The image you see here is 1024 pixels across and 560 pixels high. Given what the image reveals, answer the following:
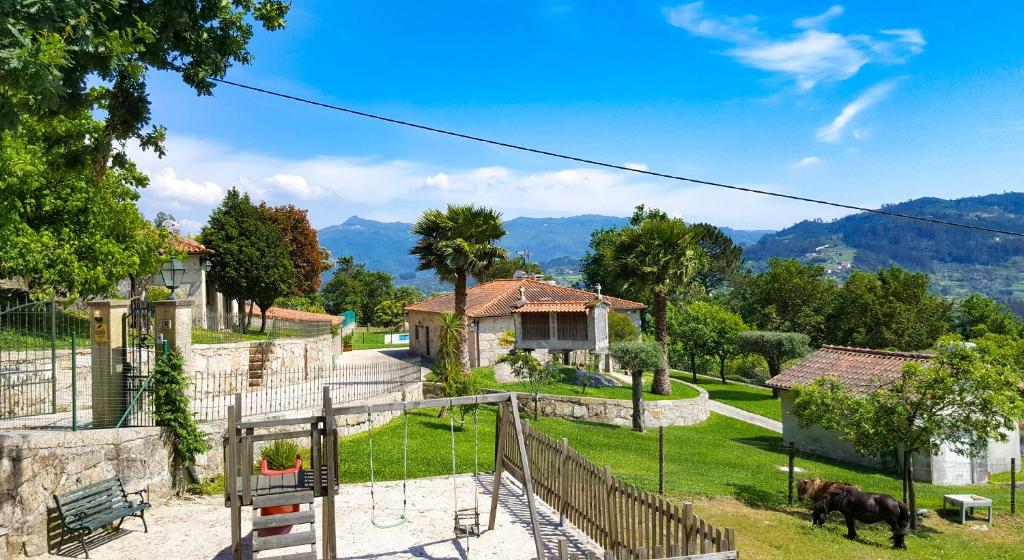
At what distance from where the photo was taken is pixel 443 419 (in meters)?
21.6

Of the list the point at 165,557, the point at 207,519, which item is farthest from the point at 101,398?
the point at 165,557

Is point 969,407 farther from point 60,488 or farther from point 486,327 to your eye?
point 486,327

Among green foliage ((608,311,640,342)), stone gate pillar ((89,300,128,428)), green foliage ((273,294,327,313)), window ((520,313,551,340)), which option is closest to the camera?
stone gate pillar ((89,300,128,428))

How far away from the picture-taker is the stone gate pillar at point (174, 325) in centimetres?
1287

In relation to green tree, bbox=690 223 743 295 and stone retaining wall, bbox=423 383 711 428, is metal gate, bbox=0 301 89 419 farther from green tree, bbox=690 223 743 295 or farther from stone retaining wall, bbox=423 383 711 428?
green tree, bbox=690 223 743 295

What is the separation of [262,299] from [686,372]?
3695 centimetres

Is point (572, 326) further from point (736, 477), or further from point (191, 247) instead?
point (191, 247)

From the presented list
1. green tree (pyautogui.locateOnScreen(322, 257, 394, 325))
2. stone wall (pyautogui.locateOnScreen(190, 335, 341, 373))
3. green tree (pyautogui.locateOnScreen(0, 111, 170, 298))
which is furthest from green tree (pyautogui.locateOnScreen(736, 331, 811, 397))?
green tree (pyautogui.locateOnScreen(322, 257, 394, 325))

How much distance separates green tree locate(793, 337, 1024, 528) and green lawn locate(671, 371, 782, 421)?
60.1 feet

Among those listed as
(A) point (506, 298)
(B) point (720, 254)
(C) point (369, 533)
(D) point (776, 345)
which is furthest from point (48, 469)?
(B) point (720, 254)

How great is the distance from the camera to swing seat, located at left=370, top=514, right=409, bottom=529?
37.4 feet

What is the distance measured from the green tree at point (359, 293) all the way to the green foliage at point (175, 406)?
6284 centimetres

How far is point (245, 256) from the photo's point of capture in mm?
30969

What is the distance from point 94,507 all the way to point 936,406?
54.6 feet
